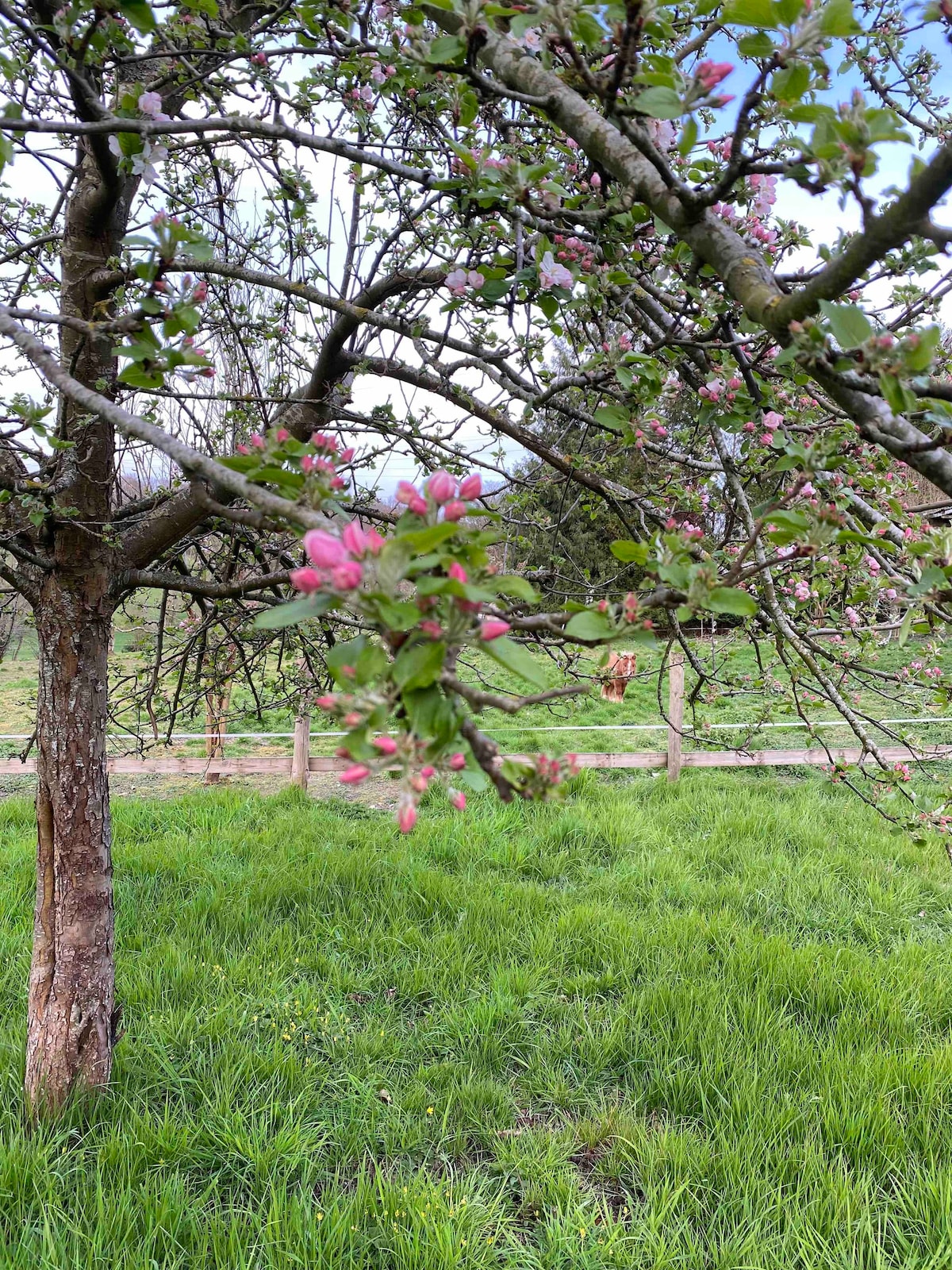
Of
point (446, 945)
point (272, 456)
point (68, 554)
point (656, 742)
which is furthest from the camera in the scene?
point (656, 742)

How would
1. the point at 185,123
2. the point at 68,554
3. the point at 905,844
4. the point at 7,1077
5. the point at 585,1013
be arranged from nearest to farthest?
1. the point at 185,123
2. the point at 68,554
3. the point at 7,1077
4. the point at 585,1013
5. the point at 905,844

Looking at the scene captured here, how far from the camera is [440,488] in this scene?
712 mm

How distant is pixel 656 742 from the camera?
7840mm

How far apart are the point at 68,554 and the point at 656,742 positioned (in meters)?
6.51

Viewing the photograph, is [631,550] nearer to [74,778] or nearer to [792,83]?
[792,83]

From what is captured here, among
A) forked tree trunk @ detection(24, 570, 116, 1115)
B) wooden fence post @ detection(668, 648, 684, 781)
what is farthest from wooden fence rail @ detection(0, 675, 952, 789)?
forked tree trunk @ detection(24, 570, 116, 1115)

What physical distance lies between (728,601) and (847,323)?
29cm

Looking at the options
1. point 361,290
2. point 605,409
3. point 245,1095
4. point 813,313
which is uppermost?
point 361,290

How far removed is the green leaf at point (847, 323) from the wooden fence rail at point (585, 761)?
5266mm

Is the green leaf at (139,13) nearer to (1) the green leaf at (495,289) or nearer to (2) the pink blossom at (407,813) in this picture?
(1) the green leaf at (495,289)

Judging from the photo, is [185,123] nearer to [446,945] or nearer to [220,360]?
[446,945]

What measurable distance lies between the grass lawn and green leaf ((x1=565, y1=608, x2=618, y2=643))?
A: 6.49 ft

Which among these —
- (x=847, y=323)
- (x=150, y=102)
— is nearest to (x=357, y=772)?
(x=847, y=323)

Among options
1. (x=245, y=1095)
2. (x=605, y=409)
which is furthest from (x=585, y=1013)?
(x=605, y=409)
